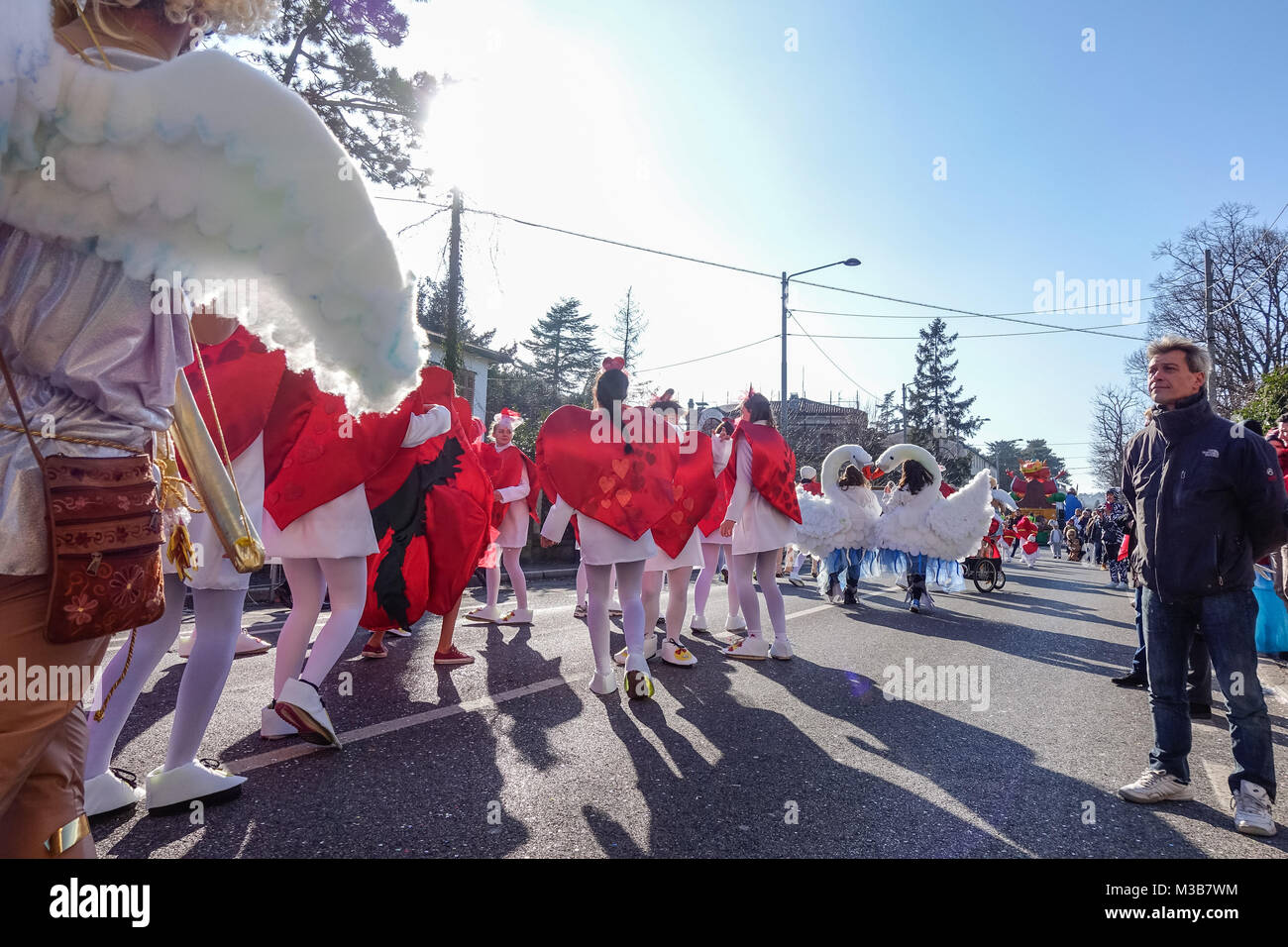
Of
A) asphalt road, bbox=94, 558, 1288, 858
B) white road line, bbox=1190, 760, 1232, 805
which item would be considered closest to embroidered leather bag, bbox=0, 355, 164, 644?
asphalt road, bbox=94, 558, 1288, 858

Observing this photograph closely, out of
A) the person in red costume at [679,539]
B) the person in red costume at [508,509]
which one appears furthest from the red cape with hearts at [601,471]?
the person in red costume at [508,509]

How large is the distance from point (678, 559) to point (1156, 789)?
3525mm

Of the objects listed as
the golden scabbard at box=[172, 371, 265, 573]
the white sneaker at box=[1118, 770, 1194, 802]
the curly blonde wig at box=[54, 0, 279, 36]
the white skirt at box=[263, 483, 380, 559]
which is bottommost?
the white sneaker at box=[1118, 770, 1194, 802]

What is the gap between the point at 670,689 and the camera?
5.05m

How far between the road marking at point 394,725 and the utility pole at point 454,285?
1094cm

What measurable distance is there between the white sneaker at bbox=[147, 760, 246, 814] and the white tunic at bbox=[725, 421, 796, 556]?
13.3 ft

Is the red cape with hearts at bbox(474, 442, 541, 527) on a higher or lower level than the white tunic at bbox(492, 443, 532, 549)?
higher

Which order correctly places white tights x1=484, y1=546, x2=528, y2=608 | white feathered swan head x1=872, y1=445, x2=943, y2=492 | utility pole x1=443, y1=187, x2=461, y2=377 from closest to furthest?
white tights x1=484, y1=546, x2=528, y2=608 < white feathered swan head x1=872, y1=445, x2=943, y2=492 < utility pole x1=443, y1=187, x2=461, y2=377

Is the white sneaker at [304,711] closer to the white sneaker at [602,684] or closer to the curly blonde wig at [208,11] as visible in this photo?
the white sneaker at [602,684]

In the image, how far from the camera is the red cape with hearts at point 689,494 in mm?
6004

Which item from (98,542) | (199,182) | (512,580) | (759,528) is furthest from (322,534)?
(512,580)

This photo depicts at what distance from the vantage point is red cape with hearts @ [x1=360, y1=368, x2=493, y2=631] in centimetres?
458

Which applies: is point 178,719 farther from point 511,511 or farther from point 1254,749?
point 511,511

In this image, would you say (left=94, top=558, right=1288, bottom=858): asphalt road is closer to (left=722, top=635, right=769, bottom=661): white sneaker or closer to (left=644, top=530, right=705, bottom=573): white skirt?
(left=722, top=635, right=769, bottom=661): white sneaker
